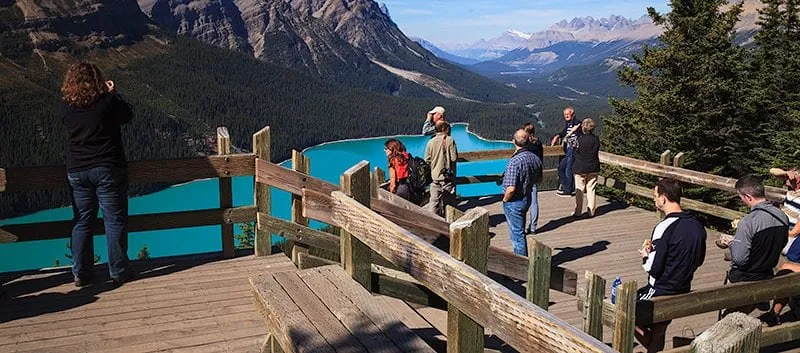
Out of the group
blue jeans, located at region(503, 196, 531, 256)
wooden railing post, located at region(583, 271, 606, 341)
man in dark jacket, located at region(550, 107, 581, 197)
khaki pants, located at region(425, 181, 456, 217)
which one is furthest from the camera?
man in dark jacket, located at region(550, 107, 581, 197)

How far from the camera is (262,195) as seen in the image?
6.39 meters

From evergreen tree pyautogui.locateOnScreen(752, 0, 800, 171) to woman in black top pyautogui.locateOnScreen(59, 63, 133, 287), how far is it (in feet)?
71.1

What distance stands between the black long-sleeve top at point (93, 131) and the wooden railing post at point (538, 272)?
316 centimetres

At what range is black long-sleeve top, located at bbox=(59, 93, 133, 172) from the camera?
5.13 metres

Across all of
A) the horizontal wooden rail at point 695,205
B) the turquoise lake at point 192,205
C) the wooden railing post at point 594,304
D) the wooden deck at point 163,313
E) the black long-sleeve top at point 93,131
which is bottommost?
the turquoise lake at point 192,205

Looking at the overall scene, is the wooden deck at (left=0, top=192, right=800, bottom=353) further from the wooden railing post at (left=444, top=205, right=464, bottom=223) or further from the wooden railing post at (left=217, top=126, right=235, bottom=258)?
the wooden railing post at (left=444, top=205, right=464, bottom=223)

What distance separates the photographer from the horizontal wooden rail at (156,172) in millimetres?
5391

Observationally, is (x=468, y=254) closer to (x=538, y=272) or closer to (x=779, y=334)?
(x=538, y=272)

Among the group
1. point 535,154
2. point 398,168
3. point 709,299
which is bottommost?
point 709,299

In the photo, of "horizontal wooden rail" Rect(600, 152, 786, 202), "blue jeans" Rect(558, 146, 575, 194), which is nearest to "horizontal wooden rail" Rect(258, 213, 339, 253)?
"horizontal wooden rail" Rect(600, 152, 786, 202)

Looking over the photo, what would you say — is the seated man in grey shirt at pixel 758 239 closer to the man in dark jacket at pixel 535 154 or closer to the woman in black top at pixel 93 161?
the man in dark jacket at pixel 535 154

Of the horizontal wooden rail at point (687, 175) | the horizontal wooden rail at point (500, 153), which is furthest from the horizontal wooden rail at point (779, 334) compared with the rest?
the horizontal wooden rail at point (500, 153)

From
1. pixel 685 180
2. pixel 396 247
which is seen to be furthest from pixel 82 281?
pixel 685 180

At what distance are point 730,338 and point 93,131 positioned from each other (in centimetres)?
470
